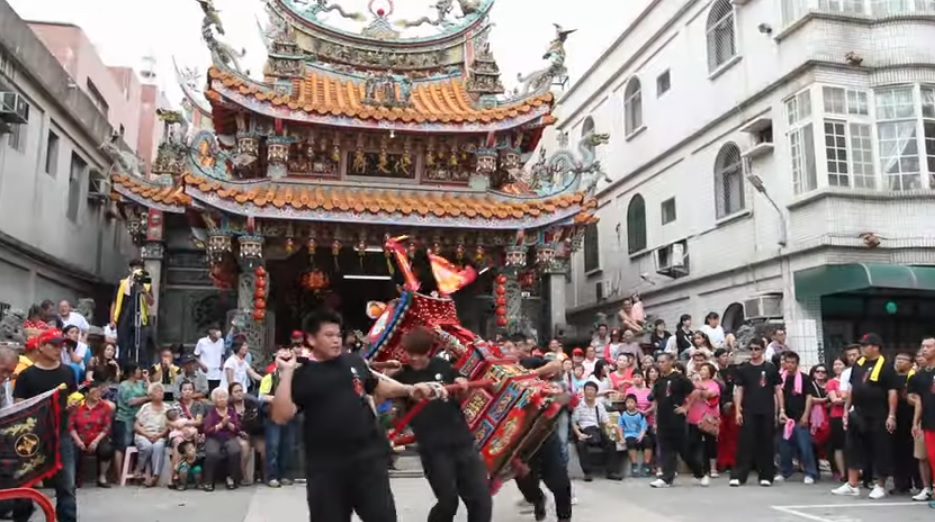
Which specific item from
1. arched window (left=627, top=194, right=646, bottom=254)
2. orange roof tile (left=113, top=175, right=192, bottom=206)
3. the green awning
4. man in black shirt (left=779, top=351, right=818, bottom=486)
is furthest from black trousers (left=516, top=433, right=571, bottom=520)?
arched window (left=627, top=194, right=646, bottom=254)

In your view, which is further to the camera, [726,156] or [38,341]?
[726,156]

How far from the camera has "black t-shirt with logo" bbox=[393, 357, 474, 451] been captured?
18.4 feet

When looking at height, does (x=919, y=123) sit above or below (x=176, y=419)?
above

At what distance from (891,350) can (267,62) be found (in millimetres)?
13232

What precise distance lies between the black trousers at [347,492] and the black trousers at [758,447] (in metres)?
7.02

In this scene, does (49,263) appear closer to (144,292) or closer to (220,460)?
(144,292)

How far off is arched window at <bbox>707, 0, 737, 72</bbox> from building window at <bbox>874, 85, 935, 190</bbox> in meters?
3.86

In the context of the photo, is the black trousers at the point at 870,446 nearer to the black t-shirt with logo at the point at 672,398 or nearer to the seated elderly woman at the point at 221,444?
the black t-shirt with logo at the point at 672,398

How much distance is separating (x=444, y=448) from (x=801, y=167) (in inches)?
460

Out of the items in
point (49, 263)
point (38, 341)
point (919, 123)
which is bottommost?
point (38, 341)

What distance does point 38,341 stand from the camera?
6508 mm

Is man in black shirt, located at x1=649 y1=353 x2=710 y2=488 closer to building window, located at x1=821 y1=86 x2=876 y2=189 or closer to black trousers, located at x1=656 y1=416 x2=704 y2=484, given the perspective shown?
black trousers, located at x1=656 y1=416 x2=704 y2=484

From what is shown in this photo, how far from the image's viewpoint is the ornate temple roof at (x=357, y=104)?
45.0 ft

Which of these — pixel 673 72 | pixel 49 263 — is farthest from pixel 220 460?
pixel 673 72
